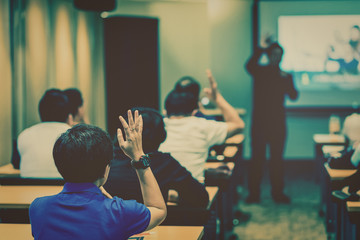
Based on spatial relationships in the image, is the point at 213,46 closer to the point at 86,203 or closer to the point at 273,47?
the point at 273,47

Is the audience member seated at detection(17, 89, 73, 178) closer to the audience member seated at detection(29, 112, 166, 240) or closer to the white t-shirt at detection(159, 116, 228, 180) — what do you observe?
the white t-shirt at detection(159, 116, 228, 180)

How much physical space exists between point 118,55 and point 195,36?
1268mm

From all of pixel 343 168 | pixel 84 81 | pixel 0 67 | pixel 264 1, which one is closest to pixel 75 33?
pixel 84 81

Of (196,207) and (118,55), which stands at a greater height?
(118,55)

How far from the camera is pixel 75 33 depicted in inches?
247

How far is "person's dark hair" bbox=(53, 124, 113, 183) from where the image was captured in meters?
1.39

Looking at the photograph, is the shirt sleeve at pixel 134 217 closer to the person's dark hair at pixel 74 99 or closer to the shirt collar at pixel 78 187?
the shirt collar at pixel 78 187

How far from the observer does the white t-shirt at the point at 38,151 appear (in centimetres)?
295

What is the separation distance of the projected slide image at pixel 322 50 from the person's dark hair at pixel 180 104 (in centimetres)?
413

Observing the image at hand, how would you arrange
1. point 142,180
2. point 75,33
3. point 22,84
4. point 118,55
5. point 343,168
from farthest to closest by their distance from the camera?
point 118,55 → point 75,33 → point 22,84 → point 343,168 → point 142,180

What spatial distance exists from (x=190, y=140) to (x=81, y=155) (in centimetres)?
154

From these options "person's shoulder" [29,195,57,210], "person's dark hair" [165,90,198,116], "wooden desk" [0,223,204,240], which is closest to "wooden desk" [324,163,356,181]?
"person's dark hair" [165,90,198,116]

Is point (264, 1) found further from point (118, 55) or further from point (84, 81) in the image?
point (84, 81)

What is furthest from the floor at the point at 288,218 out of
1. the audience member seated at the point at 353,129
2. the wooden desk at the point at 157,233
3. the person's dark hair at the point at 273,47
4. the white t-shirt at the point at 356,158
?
the wooden desk at the point at 157,233
